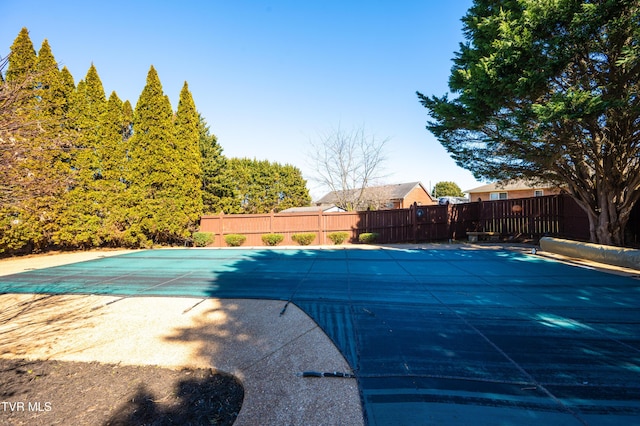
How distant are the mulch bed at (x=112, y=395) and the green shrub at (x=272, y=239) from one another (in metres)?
11.0

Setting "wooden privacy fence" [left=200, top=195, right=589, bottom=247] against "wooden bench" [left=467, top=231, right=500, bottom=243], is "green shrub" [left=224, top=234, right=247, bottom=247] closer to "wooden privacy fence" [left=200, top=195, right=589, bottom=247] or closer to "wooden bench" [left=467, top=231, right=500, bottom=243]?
"wooden privacy fence" [left=200, top=195, right=589, bottom=247]

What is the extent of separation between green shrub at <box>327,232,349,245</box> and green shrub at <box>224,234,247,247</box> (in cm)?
437

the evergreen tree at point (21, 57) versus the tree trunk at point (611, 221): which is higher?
the evergreen tree at point (21, 57)

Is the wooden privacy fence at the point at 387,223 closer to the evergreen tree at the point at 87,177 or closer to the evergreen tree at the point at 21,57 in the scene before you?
the evergreen tree at the point at 87,177

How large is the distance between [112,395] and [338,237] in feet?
38.7

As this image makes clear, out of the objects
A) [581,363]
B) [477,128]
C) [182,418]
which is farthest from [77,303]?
[477,128]

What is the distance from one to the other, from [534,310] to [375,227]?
10331 millimetres

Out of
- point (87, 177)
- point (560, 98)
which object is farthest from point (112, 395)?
point (87, 177)

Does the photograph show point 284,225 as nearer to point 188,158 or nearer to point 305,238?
point 305,238

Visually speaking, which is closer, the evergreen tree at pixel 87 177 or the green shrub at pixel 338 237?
the evergreen tree at pixel 87 177

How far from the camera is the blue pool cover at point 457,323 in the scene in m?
2.23

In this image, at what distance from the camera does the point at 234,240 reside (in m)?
14.0

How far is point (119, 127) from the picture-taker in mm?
13070

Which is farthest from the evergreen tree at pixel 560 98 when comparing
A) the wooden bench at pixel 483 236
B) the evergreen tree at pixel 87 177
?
the evergreen tree at pixel 87 177
